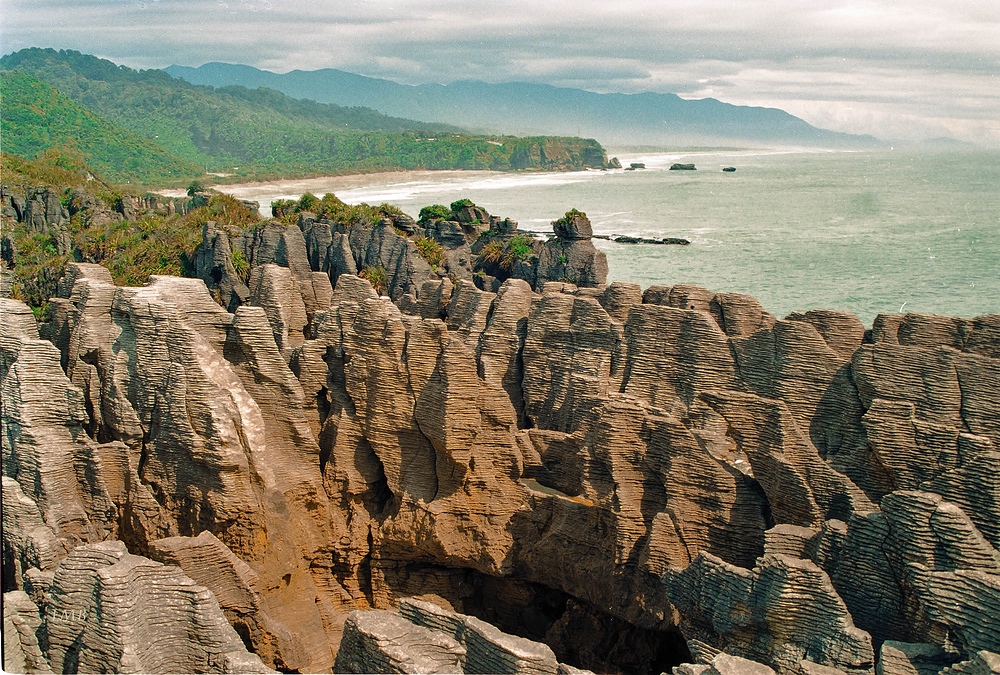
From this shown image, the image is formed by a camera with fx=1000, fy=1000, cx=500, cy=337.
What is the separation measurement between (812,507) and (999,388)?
7.64ft

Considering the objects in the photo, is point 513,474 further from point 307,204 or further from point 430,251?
point 307,204

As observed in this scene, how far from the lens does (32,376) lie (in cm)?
1102

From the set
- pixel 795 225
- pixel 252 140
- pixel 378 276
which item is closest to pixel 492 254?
pixel 378 276

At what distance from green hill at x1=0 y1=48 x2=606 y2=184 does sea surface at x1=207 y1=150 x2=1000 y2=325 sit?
24989 millimetres

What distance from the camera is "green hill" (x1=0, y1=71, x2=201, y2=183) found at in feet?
247

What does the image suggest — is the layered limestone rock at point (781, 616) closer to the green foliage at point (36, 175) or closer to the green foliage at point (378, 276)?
the green foliage at point (378, 276)

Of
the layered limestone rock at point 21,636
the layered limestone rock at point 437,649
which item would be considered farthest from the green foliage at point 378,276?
the layered limestone rock at point 437,649

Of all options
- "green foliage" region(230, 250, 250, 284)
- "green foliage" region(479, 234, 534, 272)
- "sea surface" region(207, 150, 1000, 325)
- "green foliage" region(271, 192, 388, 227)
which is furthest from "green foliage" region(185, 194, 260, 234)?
"sea surface" region(207, 150, 1000, 325)

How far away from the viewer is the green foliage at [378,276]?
30.4m

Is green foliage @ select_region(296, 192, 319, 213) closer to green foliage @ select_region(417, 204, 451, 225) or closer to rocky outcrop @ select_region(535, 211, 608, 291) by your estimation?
green foliage @ select_region(417, 204, 451, 225)

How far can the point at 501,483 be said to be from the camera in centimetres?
1205

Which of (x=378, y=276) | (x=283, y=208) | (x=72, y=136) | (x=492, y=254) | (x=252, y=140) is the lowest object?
(x=378, y=276)

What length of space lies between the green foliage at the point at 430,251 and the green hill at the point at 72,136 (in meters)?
41.5

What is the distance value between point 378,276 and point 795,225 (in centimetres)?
4101
